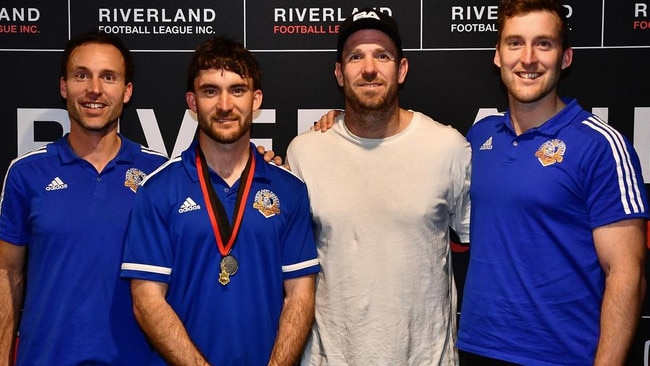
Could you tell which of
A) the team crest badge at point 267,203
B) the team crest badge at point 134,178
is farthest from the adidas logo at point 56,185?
the team crest badge at point 267,203

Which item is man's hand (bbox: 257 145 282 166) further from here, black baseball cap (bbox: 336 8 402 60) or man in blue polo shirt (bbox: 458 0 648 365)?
man in blue polo shirt (bbox: 458 0 648 365)

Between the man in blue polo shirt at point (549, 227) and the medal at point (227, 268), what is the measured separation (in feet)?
2.80

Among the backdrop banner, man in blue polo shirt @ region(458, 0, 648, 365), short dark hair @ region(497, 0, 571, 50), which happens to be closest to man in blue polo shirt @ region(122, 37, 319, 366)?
→ man in blue polo shirt @ region(458, 0, 648, 365)

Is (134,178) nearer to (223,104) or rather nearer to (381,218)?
(223,104)

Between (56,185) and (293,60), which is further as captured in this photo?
(293,60)

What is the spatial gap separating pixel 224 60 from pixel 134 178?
551 millimetres

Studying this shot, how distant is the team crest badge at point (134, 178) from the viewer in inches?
103

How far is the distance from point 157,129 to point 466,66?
1.46 metres

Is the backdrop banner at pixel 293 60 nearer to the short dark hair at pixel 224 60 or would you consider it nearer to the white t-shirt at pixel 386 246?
the white t-shirt at pixel 386 246

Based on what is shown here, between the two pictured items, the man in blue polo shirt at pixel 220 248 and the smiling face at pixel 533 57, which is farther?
the smiling face at pixel 533 57

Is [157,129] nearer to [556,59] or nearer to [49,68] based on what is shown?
[49,68]

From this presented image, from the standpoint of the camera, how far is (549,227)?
7.85 feet

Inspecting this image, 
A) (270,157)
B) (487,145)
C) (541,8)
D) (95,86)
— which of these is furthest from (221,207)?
(541,8)

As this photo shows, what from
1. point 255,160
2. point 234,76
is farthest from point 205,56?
point 255,160
